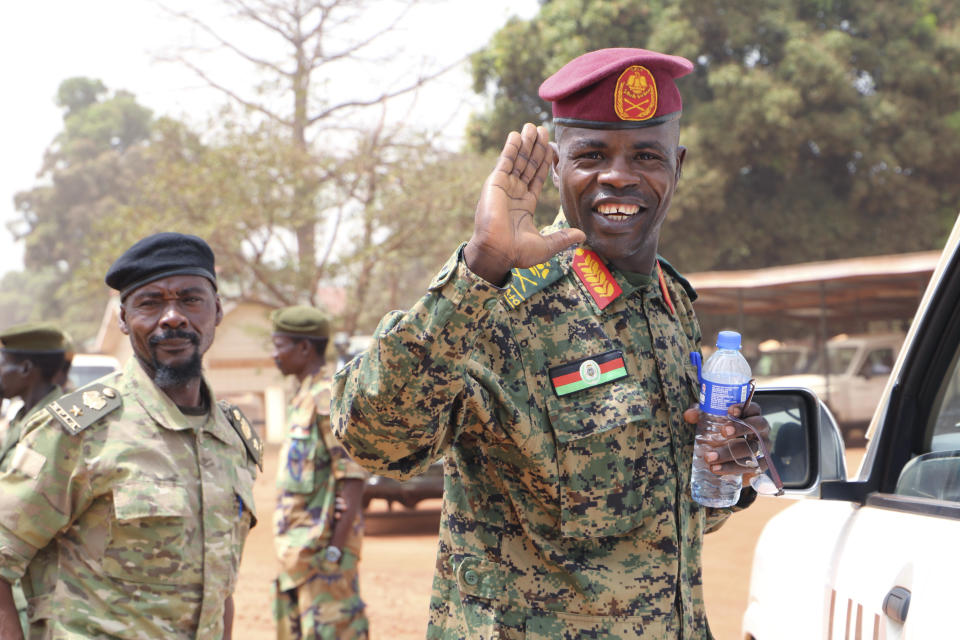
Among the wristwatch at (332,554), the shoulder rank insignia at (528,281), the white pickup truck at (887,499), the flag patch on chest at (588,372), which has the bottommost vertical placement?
the wristwatch at (332,554)

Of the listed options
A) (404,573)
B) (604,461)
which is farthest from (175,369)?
(404,573)

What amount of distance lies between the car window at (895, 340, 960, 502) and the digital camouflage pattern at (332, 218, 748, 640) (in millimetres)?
480

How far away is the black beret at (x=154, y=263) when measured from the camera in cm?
306

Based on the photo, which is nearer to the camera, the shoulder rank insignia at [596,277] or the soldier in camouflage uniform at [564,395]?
the soldier in camouflage uniform at [564,395]

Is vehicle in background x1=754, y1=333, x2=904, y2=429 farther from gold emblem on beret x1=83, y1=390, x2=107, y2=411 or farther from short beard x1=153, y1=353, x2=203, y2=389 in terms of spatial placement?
gold emblem on beret x1=83, y1=390, x2=107, y2=411

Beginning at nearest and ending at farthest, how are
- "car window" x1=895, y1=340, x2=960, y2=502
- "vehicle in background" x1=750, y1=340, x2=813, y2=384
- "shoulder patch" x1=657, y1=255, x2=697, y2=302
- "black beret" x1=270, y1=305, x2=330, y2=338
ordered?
1. "car window" x1=895, y1=340, x2=960, y2=502
2. "shoulder patch" x1=657, y1=255, x2=697, y2=302
3. "black beret" x1=270, y1=305, x2=330, y2=338
4. "vehicle in background" x1=750, y1=340, x2=813, y2=384

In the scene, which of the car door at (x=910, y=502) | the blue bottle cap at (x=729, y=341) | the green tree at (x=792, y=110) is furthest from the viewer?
the green tree at (x=792, y=110)

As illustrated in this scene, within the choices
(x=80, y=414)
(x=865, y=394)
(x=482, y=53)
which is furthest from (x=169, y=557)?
(x=482, y=53)

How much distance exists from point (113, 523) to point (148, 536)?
0.11 meters

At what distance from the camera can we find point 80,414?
279cm

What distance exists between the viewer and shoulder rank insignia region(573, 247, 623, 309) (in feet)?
6.68

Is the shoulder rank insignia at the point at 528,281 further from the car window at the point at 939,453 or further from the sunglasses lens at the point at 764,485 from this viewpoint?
the car window at the point at 939,453

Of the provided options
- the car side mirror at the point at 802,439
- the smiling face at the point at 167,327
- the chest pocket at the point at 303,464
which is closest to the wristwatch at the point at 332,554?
the chest pocket at the point at 303,464

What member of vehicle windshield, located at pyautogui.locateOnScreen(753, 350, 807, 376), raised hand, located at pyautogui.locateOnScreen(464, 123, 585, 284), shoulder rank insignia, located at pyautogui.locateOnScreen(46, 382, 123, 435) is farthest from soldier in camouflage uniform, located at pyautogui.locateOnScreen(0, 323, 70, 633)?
vehicle windshield, located at pyautogui.locateOnScreen(753, 350, 807, 376)
